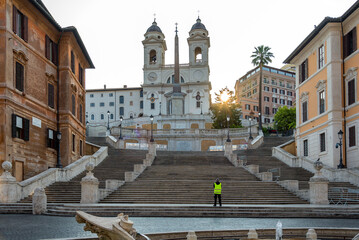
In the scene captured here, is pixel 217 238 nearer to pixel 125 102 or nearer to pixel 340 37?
pixel 340 37

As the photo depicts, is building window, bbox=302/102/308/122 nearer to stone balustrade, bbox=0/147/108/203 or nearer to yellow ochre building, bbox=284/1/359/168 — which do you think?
yellow ochre building, bbox=284/1/359/168

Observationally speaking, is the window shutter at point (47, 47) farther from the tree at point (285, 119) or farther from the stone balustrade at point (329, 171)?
the tree at point (285, 119)

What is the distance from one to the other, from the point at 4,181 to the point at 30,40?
413 inches

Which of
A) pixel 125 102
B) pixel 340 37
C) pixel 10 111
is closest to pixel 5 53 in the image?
pixel 10 111

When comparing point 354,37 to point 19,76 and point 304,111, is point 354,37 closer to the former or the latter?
point 304,111

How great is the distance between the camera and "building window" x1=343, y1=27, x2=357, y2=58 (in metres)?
30.6

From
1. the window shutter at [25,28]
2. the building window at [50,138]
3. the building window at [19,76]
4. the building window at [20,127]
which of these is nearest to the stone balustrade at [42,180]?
the building window at [50,138]

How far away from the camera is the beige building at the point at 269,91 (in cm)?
11781

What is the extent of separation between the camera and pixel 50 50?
3344 cm

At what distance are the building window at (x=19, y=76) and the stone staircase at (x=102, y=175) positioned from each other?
20.1 feet

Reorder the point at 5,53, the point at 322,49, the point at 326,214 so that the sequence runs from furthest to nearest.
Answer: the point at 322,49 → the point at 5,53 → the point at 326,214

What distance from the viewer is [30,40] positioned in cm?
2948

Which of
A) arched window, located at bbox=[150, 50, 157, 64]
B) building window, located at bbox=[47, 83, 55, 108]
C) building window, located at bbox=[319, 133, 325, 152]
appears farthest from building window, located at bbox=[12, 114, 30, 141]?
arched window, located at bbox=[150, 50, 157, 64]

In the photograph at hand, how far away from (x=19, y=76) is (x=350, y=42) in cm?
2158
